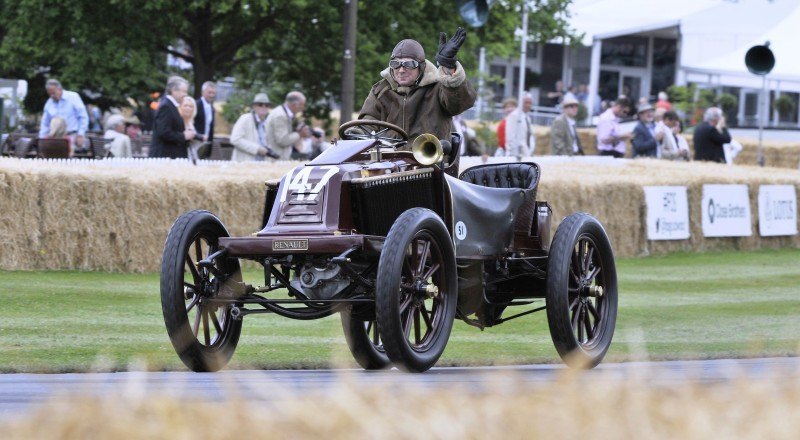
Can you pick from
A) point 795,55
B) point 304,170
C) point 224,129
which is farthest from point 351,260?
point 224,129

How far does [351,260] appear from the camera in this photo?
26.1ft

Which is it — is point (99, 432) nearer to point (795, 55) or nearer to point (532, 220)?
point (532, 220)

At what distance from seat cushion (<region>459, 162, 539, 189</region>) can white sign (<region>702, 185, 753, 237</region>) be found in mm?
12431

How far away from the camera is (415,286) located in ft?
24.7

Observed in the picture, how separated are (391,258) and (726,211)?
51.0 feet

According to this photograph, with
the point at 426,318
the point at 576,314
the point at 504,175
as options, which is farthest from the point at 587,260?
the point at 426,318

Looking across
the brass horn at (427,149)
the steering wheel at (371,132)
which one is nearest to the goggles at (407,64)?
the steering wheel at (371,132)

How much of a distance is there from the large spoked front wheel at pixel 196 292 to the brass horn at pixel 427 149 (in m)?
1.14

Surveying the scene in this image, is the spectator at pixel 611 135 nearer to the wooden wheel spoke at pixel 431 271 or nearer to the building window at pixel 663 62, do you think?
the wooden wheel spoke at pixel 431 271

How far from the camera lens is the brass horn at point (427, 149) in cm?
807

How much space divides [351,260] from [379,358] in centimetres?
117

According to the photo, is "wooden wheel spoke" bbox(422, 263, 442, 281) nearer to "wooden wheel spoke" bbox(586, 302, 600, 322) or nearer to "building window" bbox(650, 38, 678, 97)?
"wooden wheel spoke" bbox(586, 302, 600, 322)

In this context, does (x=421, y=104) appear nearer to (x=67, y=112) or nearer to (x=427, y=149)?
(x=427, y=149)

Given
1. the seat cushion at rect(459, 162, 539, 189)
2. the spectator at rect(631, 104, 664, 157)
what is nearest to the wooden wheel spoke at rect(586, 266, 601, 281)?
the seat cushion at rect(459, 162, 539, 189)
